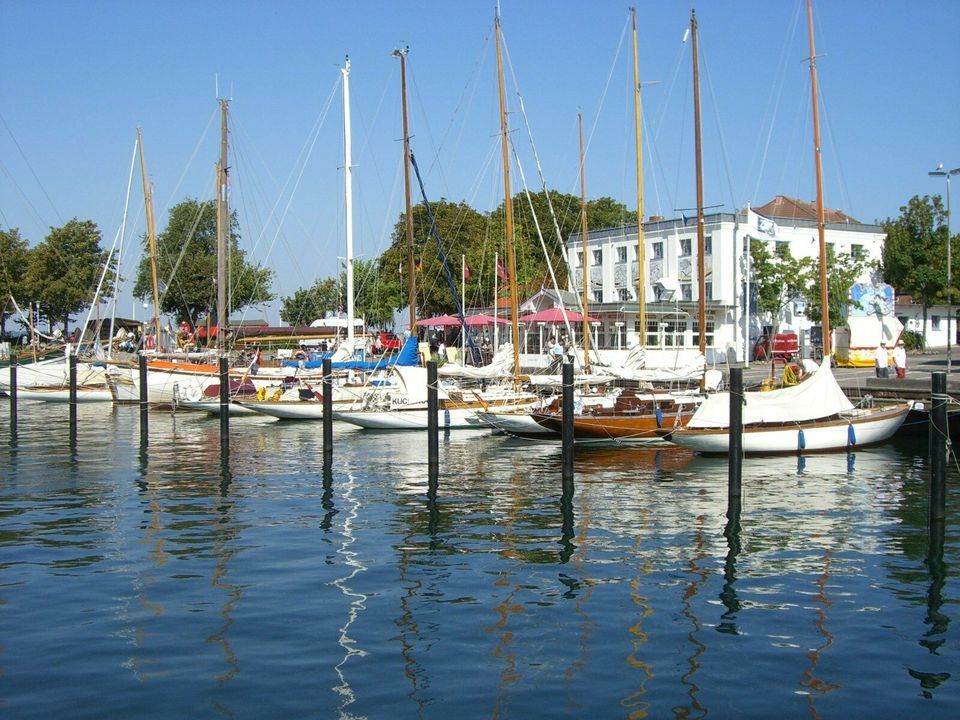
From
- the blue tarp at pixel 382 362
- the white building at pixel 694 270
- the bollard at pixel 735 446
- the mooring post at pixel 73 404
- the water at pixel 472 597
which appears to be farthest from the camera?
the white building at pixel 694 270

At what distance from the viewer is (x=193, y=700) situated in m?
10.3

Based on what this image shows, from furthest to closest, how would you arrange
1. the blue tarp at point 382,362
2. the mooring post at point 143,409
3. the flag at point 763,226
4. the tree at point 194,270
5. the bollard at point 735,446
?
1. the tree at point 194,270
2. the flag at point 763,226
3. the blue tarp at point 382,362
4. the mooring post at point 143,409
5. the bollard at point 735,446

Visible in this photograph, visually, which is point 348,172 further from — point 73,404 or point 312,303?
point 312,303

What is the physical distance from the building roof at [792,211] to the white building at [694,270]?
0.35 feet

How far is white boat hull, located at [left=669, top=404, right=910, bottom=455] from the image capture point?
89.4ft

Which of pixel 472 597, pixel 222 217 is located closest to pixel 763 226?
pixel 222 217

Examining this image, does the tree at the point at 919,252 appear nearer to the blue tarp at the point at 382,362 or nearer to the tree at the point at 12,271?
the blue tarp at the point at 382,362

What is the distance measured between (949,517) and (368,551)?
11.4 m

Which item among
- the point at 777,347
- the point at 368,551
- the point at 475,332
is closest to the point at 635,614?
the point at 368,551

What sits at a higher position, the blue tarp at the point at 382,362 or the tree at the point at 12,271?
the tree at the point at 12,271

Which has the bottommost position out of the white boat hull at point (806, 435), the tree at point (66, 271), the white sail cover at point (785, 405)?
the white boat hull at point (806, 435)

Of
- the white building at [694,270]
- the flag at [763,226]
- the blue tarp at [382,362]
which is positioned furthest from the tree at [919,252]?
the blue tarp at [382,362]

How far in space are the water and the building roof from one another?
52314 millimetres

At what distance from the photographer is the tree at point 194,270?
8256 cm
